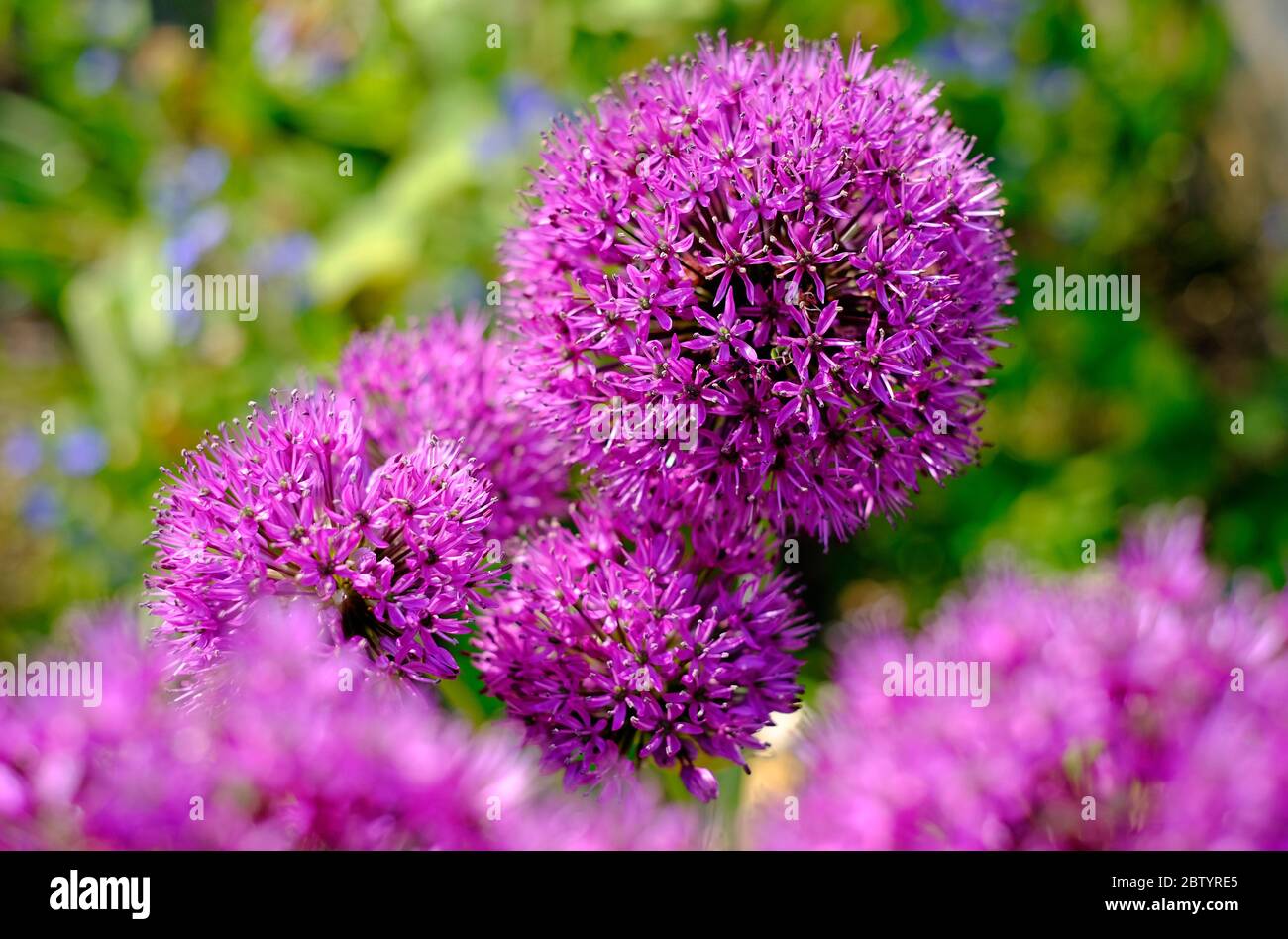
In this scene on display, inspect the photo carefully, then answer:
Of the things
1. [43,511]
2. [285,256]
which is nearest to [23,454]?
[43,511]

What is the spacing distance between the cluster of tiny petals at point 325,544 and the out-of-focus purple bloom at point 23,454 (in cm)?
316

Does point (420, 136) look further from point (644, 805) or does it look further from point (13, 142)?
point (644, 805)

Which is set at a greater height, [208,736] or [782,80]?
[782,80]

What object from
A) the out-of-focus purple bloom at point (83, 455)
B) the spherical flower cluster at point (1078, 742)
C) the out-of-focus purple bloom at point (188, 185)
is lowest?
the spherical flower cluster at point (1078, 742)

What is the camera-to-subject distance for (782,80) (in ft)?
5.35

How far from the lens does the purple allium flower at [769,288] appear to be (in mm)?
1464

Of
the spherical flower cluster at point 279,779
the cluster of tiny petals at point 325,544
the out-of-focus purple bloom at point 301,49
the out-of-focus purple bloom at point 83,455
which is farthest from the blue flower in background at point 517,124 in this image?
the spherical flower cluster at point 279,779

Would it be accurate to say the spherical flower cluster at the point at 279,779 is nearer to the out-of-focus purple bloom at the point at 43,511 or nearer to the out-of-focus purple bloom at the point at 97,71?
the out-of-focus purple bloom at the point at 43,511

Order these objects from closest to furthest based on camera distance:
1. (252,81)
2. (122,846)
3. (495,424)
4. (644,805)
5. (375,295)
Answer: (122,846) → (644,805) → (495,424) → (375,295) → (252,81)

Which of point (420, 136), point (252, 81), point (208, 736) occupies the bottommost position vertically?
point (208, 736)

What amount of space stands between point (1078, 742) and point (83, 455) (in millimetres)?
3627

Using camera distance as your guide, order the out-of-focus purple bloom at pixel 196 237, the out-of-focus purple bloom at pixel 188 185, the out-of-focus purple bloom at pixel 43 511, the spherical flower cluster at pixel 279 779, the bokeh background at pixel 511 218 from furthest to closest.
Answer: the out-of-focus purple bloom at pixel 188 185 < the out-of-focus purple bloom at pixel 43 511 < the out-of-focus purple bloom at pixel 196 237 < the bokeh background at pixel 511 218 < the spherical flower cluster at pixel 279 779
